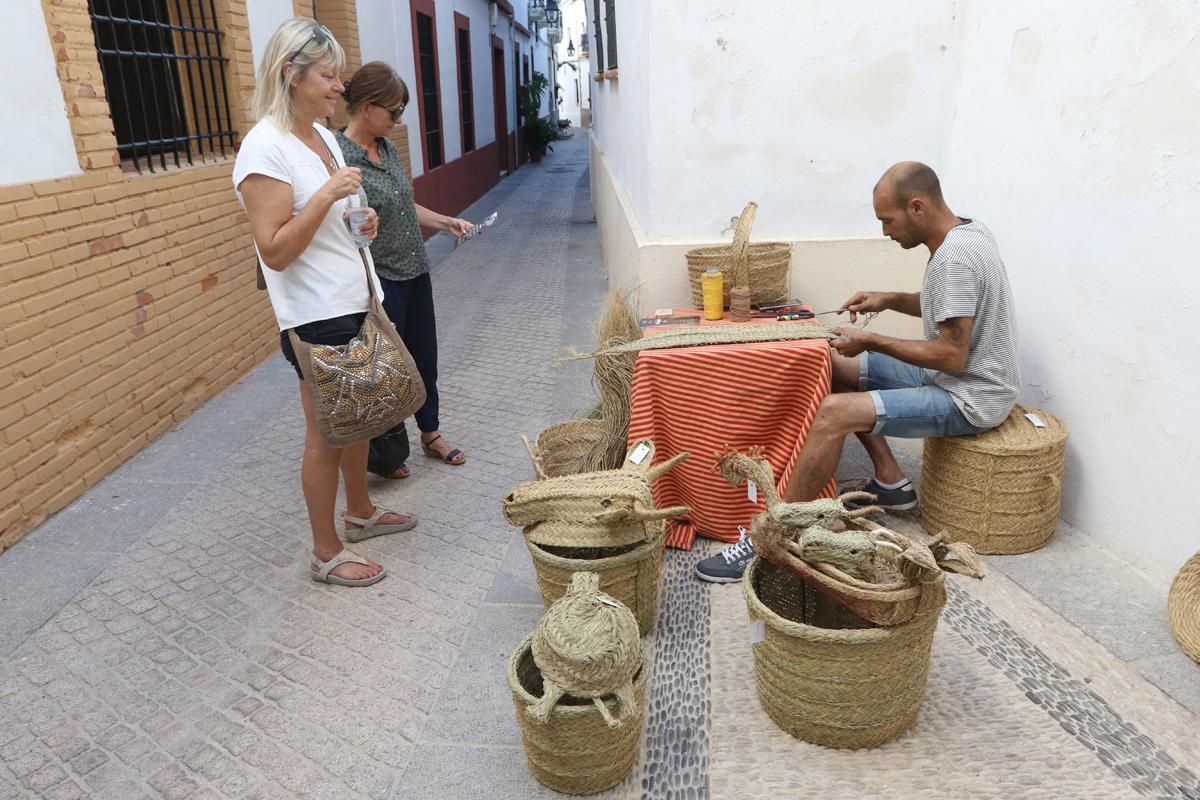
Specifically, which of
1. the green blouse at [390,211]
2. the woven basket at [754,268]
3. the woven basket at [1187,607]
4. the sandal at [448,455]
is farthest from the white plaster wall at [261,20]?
the woven basket at [1187,607]

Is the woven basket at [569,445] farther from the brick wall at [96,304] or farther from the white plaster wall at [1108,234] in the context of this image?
the brick wall at [96,304]

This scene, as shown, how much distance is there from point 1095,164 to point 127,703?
12.4ft

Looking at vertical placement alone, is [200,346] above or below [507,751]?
above

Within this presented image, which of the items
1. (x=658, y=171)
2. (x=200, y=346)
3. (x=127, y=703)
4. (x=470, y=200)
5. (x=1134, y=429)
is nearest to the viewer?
(x=127, y=703)

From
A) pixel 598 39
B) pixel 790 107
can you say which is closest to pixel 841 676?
pixel 790 107

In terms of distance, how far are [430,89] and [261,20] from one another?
6241 millimetres

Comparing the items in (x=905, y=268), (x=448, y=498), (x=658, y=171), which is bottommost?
(x=448, y=498)

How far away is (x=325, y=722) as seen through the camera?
8.22 ft

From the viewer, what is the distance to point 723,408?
10.7ft

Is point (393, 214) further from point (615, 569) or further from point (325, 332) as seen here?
point (615, 569)

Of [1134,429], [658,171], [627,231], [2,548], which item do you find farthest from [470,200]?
[1134,429]

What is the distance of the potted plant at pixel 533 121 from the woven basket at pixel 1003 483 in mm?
21097

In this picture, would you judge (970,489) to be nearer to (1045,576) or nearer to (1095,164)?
(1045,576)

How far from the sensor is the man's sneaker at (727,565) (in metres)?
3.11
